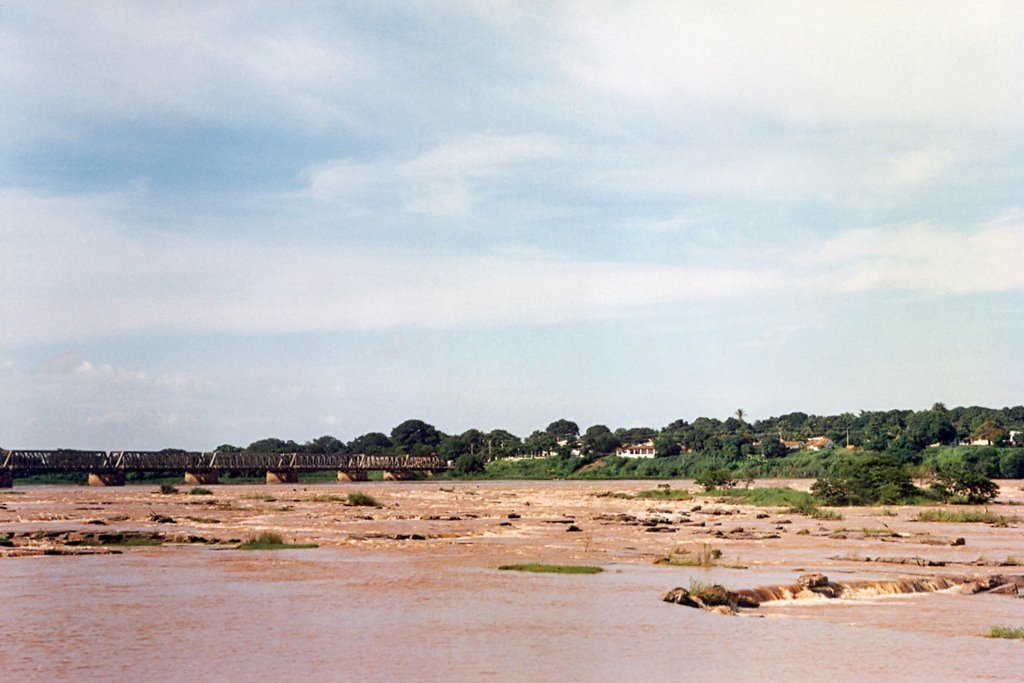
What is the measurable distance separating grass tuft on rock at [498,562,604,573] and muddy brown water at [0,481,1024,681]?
24.9 inches

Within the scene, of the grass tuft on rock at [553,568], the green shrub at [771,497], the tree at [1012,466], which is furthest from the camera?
the tree at [1012,466]

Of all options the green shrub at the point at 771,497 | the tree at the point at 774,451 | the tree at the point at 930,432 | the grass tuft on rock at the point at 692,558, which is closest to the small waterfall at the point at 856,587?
the grass tuft on rock at the point at 692,558

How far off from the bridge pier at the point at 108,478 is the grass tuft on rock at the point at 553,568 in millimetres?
107214

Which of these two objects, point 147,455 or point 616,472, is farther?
point 616,472

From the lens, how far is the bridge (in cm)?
12256

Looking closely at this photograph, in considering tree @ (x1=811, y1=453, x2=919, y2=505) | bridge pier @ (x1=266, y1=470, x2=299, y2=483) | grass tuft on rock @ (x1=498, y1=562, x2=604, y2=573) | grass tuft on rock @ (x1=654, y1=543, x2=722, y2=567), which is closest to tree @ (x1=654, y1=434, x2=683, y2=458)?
bridge pier @ (x1=266, y1=470, x2=299, y2=483)

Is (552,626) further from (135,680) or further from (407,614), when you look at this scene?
(135,680)

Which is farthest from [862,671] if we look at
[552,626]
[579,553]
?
[579,553]

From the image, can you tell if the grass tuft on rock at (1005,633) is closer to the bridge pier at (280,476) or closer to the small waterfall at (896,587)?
the small waterfall at (896,587)

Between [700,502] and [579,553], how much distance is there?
139 feet

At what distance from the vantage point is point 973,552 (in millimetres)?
38875

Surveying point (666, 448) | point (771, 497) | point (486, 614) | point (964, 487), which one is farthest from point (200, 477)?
point (486, 614)

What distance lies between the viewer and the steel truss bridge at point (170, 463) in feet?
402

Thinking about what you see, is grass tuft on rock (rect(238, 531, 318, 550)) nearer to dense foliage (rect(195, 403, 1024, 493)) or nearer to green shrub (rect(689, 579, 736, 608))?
green shrub (rect(689, 579, 736, 608))
